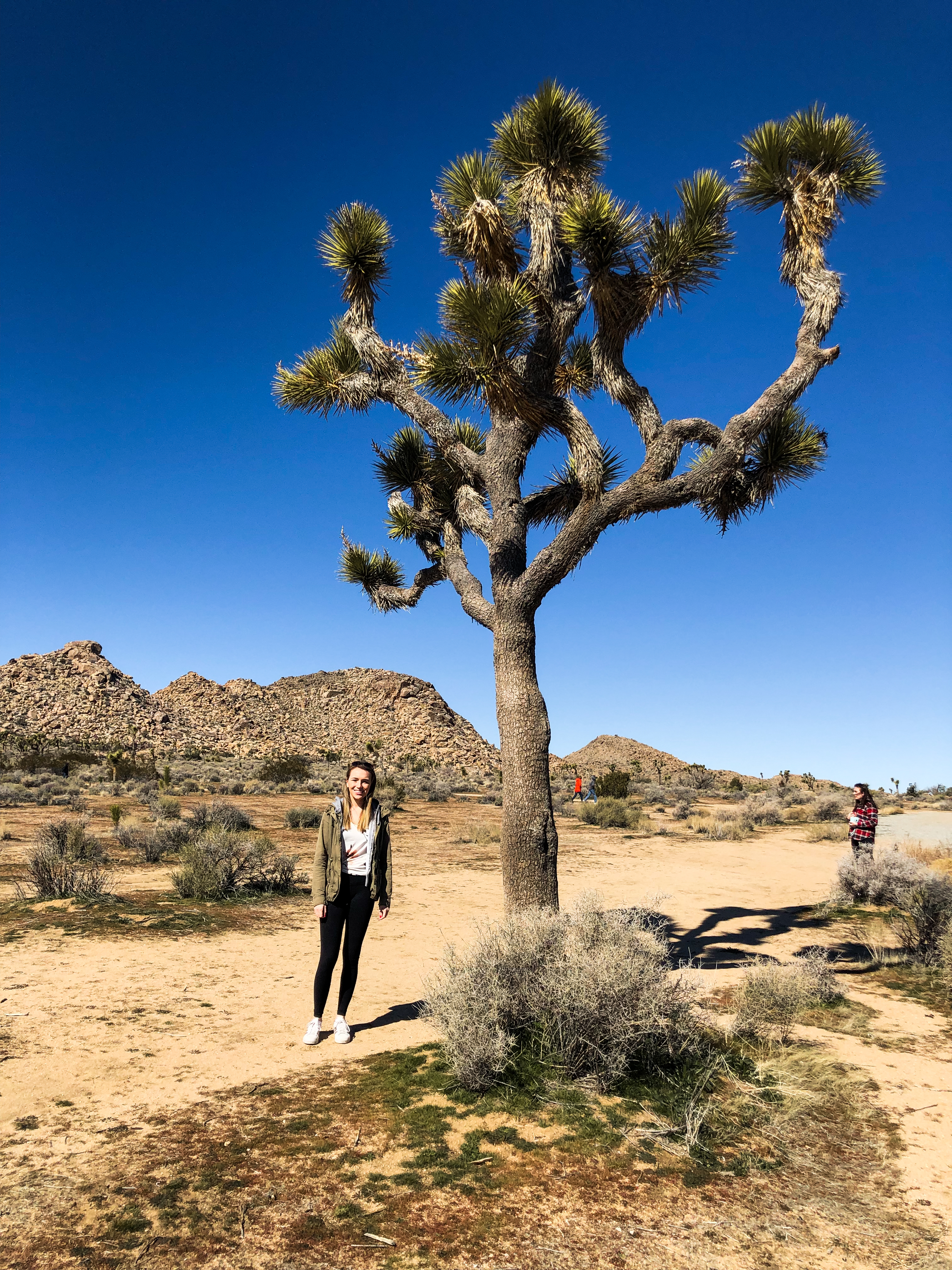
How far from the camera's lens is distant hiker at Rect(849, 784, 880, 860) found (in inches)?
440

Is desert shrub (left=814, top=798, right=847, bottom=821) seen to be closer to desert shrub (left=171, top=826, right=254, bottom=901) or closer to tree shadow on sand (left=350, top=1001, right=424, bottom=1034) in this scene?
desert shrub (left=171, top=826, right=254, bottom=901)

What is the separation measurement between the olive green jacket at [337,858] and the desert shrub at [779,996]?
105 inches

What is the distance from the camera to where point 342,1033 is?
5184 millimetres

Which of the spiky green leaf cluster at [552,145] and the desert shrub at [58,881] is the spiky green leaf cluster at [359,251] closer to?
the spiky green leaf cluster at [552,145]

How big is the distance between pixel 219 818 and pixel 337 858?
10599 millimetres

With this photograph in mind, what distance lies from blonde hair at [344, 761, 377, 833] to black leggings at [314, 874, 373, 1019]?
348 millimetres

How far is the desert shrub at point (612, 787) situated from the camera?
31.2m

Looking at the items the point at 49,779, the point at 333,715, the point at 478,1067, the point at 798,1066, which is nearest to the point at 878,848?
the point at 798,1066

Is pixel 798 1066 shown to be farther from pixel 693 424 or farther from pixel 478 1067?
pixel 693 424

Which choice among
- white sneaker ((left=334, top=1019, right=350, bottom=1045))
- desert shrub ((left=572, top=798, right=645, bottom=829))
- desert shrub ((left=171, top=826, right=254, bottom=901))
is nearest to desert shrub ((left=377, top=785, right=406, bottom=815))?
desert shrub ((left=572, top=798, right=645, bottom=829))

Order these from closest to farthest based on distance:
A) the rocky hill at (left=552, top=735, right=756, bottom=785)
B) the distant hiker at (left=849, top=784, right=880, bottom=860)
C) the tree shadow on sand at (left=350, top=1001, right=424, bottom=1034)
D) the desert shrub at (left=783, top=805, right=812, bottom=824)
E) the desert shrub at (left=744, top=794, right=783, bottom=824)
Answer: the tree shadow on sand at (left=350, top=1001, right=424, bottom=1034), the distant hiker at (left=849, top=784, right=880, bottom=860), the desert shrub at (left=744, top=794, right=783, bottom=824), the desert shrub at (left=783, top=805, right=812, bottom=824), the rocky hill at (left=552, top=735, right=756, bottom=785)

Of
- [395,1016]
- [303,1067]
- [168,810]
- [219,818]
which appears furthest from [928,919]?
[168,810]

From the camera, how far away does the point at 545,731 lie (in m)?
7.28

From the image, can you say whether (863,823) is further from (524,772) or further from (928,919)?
(524,772)
